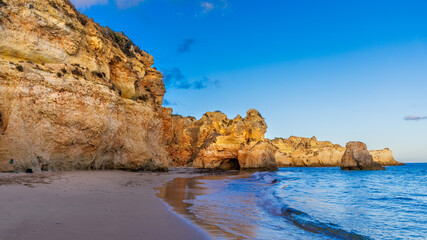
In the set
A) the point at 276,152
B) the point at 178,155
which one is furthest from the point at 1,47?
the point at 276,152

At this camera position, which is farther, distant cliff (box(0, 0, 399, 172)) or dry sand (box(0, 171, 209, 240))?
distant cliff (box(0, 0, 399, 172))

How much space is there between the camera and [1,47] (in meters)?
13.4

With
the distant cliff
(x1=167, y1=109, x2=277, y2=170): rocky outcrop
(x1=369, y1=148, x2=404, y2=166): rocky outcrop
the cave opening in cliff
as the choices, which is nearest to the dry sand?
the distant cliff

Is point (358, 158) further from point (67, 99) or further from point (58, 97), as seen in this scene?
point (58, 97)

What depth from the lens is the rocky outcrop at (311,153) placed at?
9338cm

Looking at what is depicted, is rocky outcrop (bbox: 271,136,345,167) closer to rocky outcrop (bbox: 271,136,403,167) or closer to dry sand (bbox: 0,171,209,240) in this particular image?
rocky outcrop (bbox: 271,136,403,167)

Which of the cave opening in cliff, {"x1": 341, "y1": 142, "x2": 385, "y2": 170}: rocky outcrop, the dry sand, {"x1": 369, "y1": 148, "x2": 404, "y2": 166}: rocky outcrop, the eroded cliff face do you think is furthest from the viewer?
{"x1": 369, "y1": 148, "x2": 404, "y2": 166}: rocky outcrop

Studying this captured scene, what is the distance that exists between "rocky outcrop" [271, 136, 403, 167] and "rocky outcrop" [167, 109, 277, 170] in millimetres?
45834

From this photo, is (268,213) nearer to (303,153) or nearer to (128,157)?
(128,157)

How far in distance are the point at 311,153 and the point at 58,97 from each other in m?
94.1

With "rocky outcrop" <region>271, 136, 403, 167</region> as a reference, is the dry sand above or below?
below

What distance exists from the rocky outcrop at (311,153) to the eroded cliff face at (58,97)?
8396 cm

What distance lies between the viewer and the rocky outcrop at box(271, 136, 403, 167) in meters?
93.4

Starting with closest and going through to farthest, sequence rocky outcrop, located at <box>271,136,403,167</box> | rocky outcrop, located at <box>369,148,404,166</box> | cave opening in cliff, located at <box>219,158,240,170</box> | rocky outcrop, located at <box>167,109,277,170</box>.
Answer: rocky outcrop, located at <box>167,109,277,170</box>, cave opening in cliff, located at <box>219,158,240,170</box>, rocky outcrop, located at <box>271,136,403,167</box>, rocky outcrop, located at <box>369,148,404,166</box>
